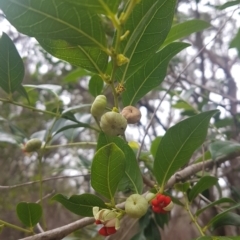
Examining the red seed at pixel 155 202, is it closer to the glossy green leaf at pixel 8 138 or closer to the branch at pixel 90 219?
the branch at pixel 90 219

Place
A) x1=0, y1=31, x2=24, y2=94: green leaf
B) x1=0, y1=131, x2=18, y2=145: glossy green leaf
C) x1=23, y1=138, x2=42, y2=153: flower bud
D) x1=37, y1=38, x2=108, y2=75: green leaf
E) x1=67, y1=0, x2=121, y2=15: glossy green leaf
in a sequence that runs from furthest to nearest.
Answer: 1. x1=0, y1=131, x2=18, y2=145: glossy green leaf
2. x1=23, y1=138, x2=42, y2=153: flower bud
3. x1=0, y1=31, x2=24, y2=94: green leaf
4. x1=37, y1=38, x2=108, y2=75: green leaf
5. x1=67, y1=0, x2=121, y2=15: glossy green leaf

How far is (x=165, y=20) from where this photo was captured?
1.62 feet

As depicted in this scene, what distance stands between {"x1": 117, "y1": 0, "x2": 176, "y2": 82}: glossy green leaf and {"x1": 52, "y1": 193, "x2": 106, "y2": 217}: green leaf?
182 mm

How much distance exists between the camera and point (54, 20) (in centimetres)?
42

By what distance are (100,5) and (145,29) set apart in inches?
5.1

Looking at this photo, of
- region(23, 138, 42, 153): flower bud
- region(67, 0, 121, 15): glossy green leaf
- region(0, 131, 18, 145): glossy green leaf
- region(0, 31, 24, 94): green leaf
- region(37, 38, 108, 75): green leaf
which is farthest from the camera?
region(0, 131, 18, 145): glossy green leaf

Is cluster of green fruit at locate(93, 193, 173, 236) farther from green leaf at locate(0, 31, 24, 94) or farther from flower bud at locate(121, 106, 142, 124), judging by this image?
green leaf at locate(0, 31, 24, 94)

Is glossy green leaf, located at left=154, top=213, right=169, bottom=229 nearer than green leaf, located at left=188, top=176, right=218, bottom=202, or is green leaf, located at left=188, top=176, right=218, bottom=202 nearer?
green leaf, located at left=188, top=176, right=218, bottom=202

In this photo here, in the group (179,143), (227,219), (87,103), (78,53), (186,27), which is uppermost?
(87,103)

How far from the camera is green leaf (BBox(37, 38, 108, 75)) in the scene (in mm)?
490

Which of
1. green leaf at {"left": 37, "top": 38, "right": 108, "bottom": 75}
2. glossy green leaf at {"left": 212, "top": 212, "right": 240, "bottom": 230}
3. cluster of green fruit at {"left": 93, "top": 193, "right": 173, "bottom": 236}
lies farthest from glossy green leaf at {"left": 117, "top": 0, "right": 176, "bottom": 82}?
glossy green leaf at {"left": 212, "top": 212, "right": 240, "bottom": 230}

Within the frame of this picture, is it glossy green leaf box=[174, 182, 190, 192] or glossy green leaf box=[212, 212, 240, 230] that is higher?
glossy green leaf box=[174, 182, 190, 192]

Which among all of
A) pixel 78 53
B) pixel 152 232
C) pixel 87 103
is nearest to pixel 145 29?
pixel 78 53

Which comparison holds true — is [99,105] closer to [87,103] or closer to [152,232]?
[152,232]
